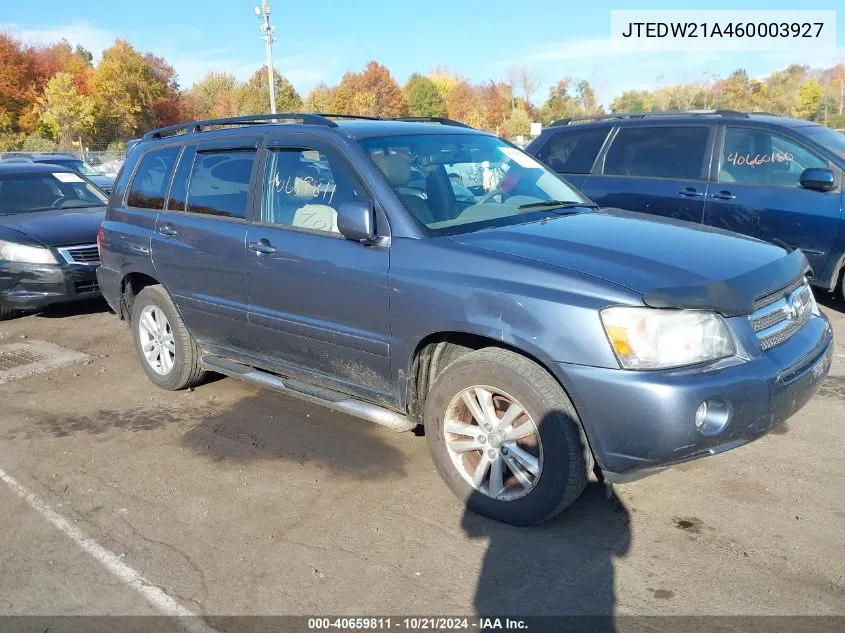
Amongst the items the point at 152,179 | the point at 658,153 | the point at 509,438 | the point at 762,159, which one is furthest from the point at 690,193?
the point at 152,179

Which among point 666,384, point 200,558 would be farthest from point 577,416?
point 200,558

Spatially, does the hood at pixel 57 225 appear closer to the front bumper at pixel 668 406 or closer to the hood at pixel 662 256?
the hood at pixel 662 256

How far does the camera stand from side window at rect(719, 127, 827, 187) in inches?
266

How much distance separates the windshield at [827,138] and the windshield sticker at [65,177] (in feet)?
27.5

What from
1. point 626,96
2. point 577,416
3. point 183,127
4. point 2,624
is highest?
point 626,96

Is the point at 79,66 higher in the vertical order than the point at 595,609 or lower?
higher

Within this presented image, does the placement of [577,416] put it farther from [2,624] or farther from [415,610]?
[2,624]

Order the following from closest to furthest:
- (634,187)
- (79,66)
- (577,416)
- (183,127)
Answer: (577,416) < (183,127) < (634,187) < (79,66)

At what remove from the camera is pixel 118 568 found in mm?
3236

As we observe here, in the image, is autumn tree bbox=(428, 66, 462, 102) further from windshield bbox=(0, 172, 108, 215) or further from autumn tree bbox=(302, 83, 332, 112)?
windshield bbox=(0, 172, 108, 215)

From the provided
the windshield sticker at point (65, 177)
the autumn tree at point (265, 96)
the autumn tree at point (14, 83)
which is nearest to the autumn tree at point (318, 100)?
the autumn tree at point (265, 96)

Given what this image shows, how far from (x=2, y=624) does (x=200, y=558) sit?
78 cm

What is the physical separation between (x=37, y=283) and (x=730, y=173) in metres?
6.97

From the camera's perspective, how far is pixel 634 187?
24.3ft
